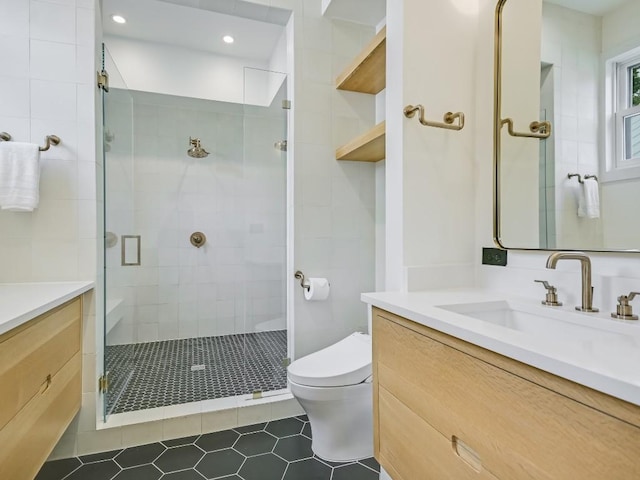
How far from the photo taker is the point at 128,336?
245 centimetres

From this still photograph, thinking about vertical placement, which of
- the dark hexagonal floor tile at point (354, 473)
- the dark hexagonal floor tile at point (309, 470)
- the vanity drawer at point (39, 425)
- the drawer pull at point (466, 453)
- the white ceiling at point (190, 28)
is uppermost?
the white ceiling at point (190, 28)

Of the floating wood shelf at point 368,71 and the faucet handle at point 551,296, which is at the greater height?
the floating wood shelf at point 368,71

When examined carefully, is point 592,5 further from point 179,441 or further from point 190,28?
point 190,28

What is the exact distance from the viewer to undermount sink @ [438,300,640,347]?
0.88 m

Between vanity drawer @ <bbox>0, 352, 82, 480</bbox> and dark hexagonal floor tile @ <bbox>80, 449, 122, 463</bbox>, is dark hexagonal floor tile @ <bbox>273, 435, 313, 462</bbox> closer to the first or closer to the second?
dark hexagonal floor tile @ <bbox>80, 449, 122, 463</bbox>

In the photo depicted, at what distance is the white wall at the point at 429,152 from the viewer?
4.50 feet

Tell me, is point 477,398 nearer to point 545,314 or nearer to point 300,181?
point 545,314

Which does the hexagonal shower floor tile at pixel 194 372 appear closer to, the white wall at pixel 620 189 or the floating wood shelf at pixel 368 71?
the floating wood shelf at pixel 368 71

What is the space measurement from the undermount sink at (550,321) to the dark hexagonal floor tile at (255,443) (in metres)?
1.25

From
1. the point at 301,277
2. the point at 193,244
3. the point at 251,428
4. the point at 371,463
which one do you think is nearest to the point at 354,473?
the point at 371,463

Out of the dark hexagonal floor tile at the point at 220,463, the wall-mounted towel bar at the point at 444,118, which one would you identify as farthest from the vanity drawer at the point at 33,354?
the wall-mounted towel bar at the point at 444,118

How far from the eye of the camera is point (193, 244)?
3213 millimetres

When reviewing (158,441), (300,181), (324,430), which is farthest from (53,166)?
(324,430)

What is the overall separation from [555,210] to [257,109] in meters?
1.70
